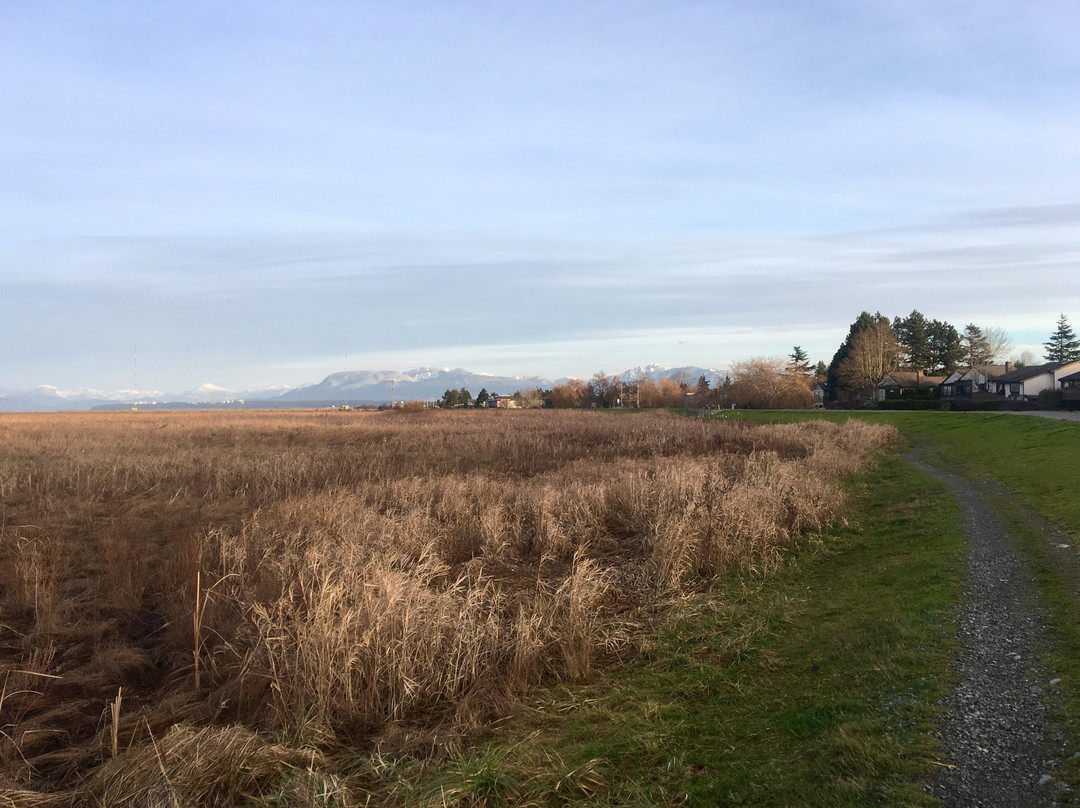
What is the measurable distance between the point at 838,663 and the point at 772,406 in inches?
3046

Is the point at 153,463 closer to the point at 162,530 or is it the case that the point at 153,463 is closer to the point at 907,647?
the point at 162,530

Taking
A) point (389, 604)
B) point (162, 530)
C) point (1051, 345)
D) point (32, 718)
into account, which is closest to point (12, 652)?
point (32, 718)

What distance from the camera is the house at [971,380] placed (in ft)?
246

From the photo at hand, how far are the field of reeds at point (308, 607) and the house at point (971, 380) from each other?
70339 mm

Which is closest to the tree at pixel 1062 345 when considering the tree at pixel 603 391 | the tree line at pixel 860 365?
the tree line at pixel 860 365

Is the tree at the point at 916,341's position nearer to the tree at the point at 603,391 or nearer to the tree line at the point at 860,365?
the tree line at the point at 860,365

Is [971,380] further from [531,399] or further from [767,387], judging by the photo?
[531,399]

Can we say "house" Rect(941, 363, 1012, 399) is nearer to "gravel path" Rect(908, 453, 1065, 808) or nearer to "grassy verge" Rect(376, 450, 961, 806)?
"gravel path" Rect(908, 453, 1065, 808)

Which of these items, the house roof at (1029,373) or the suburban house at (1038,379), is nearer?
the suburban house at (1038,379)

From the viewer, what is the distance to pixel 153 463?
20203mm

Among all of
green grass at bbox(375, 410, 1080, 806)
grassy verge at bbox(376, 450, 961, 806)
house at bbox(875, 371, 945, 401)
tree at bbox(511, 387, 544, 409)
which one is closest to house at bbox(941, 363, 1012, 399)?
house at bbox(875, 371, 945, 401)

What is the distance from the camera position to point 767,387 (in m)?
82.2

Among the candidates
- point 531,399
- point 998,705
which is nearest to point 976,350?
point 531,399

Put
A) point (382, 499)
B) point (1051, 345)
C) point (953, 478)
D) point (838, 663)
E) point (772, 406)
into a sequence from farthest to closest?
point (1051, 345)
point (772, 406)
point (953, 478)
point (382, 499)
point (838, 663)
